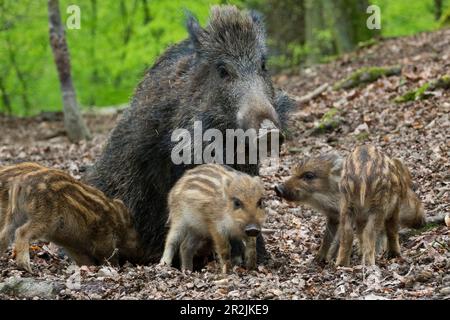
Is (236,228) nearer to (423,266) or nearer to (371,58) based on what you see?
(423,266)

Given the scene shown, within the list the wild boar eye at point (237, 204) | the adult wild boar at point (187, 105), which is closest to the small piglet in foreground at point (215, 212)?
the wild boar eye at point (237, 204)

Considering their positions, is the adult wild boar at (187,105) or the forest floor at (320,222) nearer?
the forest floor at (320,222)

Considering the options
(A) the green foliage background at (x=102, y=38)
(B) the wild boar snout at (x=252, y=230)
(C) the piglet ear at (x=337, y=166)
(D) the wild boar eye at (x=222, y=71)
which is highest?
(A) the green foliage background at (x=102, y=38)

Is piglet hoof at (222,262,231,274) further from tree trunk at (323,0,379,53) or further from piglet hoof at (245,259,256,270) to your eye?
tree trunk at (323,0,379,53)

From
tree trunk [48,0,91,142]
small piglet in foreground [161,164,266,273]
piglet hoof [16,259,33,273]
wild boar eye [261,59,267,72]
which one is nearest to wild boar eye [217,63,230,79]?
wild boar eye [261,59,267,72]

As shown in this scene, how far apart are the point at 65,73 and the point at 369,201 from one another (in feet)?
Answer: 31.2

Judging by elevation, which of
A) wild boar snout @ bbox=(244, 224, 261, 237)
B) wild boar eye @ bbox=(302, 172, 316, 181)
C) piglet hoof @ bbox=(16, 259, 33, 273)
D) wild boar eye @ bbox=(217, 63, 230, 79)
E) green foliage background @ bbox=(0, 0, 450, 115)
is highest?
green foliage background @ bbox=(0, 0, 450, 115)

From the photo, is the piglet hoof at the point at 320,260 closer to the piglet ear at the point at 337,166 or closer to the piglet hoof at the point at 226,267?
the piglet ear at the point at 337,166

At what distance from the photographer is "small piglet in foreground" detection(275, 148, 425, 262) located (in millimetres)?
6644

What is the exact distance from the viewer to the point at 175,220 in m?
6.70

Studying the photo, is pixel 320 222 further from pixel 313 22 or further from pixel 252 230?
pixel 313 22

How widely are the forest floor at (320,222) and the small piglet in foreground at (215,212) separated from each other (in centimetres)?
24

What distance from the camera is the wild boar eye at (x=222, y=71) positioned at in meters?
7.02

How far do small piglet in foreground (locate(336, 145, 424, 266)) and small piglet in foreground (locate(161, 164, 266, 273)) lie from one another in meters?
0.65
